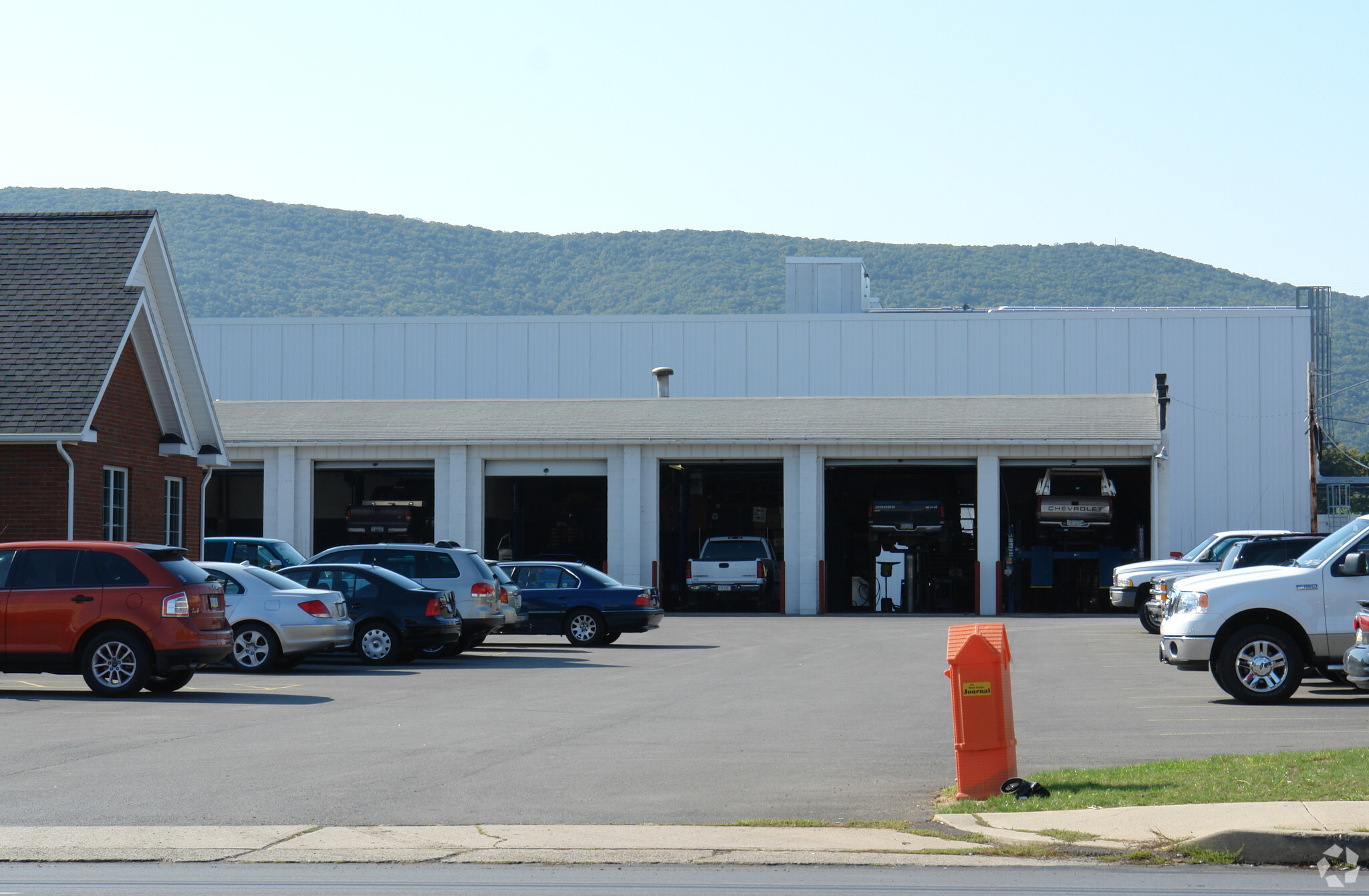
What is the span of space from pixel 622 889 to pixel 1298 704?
1005 centimetres

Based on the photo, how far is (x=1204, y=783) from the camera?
9180 mm

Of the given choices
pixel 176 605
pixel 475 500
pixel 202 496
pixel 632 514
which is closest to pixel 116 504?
pixel 202 496

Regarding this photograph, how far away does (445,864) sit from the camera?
25.1 ft


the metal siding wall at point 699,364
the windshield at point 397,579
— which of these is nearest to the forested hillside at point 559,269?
the metal siding wall at point 699,364

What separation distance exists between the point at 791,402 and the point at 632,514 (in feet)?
19.0

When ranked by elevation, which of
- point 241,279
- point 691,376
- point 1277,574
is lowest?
point 1277,574

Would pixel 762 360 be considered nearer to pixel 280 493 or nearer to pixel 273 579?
pixel 280 493

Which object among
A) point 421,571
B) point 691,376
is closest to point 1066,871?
point 421,571

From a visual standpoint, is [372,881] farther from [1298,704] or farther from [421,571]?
[421,571]

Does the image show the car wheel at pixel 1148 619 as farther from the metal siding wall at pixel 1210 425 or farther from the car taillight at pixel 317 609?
the metal siding wall at pixel 1210 425

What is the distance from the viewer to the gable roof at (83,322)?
22922 mm

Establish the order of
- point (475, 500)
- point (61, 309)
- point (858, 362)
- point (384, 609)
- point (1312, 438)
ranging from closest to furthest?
point (384, 609) < point (61, 309) < point (475, 500) < point (1312, 438) < point (858, 362)

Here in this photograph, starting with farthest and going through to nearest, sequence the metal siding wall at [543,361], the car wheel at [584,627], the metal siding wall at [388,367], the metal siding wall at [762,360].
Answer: the metal siding wall at [388,367] < the metal siding wall at [543,361] < the metal siding wall at [762,360] < the car wheel at [584,627]

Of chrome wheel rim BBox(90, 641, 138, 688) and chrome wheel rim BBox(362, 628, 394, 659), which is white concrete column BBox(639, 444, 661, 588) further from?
chrome wheel rim BBox(90, 641, 138, 688)
